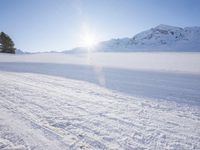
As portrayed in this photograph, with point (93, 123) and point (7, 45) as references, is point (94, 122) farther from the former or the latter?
point (7, 45)

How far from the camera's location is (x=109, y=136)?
3.91 m

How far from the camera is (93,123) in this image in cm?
450

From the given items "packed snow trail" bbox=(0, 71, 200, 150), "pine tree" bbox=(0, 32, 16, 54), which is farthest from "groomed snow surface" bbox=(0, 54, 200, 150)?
"pine tree" bbox=(0, 32, 16, 54)

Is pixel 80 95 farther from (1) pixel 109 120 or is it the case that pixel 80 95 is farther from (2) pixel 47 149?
(2) pixel 47 149

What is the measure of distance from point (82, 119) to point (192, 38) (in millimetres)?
193944

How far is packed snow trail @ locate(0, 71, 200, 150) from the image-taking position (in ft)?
11.9

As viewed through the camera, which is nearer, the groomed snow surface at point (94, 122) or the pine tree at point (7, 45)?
the groomed snow surface at point (94, 122)

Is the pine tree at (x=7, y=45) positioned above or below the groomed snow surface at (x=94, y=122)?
above

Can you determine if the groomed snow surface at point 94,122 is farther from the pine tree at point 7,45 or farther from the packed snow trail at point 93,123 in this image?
the pine tree at point 7,45

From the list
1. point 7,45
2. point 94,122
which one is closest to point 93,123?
point 94,122

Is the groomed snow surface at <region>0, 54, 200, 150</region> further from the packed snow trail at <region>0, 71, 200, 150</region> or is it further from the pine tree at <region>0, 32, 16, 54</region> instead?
the pine tree at <region>0, 32, 16, 54</region>

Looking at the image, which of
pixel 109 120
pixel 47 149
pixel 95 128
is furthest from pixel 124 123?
pixel 47 149

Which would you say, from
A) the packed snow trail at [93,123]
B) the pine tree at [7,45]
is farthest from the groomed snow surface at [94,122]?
the pine tree at [7,45]

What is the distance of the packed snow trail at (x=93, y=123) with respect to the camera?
3.63 metres
